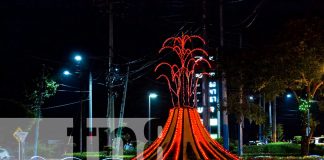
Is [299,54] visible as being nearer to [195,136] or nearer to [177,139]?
[195,136]

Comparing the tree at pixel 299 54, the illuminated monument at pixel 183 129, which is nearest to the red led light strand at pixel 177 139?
the illuminated monument at pixel 183 129

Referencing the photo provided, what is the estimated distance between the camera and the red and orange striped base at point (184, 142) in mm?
15703

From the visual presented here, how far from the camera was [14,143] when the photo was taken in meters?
36.8

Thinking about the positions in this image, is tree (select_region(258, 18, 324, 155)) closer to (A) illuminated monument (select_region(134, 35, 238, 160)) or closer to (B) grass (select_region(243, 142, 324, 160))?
(A) illuminated monument (select_region(134, 35, 238, 160))

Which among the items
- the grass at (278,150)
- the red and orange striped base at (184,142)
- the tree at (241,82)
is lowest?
the grass at (278,150)

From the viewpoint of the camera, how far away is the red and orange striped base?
15.7m

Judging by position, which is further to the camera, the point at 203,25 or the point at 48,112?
the point at 48,112

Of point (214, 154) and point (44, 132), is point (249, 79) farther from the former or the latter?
point (44, 132)

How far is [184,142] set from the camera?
52.6 ft

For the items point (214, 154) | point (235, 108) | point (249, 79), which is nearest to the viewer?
point (214, 154)

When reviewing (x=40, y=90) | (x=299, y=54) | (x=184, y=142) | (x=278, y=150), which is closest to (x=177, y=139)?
(x=184, y=142)

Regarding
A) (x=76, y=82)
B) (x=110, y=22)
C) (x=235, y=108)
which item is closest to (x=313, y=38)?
(x=235, y=108)

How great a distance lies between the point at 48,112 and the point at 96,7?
21209mm

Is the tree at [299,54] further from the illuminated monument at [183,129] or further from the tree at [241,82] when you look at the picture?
the illuminated monument at [183,129]
